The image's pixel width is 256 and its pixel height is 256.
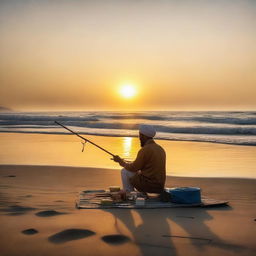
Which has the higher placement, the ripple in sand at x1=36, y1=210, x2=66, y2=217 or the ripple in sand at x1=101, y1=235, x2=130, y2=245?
the ripple in sand at x1=36, y1=210, x2=66, y2=217

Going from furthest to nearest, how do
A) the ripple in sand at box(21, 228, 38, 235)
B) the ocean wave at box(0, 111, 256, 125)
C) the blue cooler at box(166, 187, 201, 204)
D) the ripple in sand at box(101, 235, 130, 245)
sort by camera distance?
1. the ocean wave at box(0, 111, 256, 125)
2. the blue cooler at box(166, 187, 201, 204)
3. the ripple in sand at box(21, 228, 38, 235)
4. the ripple in sand at box(101, 235, 130, 245)

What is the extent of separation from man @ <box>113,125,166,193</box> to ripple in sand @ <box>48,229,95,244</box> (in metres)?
1.78

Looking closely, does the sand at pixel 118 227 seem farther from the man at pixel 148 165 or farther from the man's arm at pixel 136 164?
the man's arm at pixel 136 164

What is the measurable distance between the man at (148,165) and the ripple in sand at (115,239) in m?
1.85

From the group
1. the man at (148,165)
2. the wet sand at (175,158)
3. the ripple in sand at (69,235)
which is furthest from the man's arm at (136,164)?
the wet sand at (175,158)

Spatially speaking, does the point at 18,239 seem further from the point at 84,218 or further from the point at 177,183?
Result: the point at 177,183

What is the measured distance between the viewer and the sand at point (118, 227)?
13.8 feet

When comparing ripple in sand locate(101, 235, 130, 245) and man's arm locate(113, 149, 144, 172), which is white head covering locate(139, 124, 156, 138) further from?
ripple in sand locate(101, 235, 130, 245)

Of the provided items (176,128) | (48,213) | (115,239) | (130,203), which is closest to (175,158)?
(130,203)

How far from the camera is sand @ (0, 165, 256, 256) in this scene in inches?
166

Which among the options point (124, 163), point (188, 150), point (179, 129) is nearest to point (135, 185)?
point (124, 163)

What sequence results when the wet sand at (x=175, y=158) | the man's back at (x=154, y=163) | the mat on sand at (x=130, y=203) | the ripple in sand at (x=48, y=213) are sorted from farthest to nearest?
1. the wet sand at (x=175, y=158)
2. the man's back at (x=154, y=163)
3. the mat on sand at (x=130, y=203)
4. the ripple in sand at (x=48, y=213)

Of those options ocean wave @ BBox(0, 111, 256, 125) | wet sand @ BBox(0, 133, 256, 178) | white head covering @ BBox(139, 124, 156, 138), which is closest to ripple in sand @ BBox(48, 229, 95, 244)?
white head covering @ BBox(139, 124, 156, 138)

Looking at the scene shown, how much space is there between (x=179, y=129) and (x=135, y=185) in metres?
19.1
